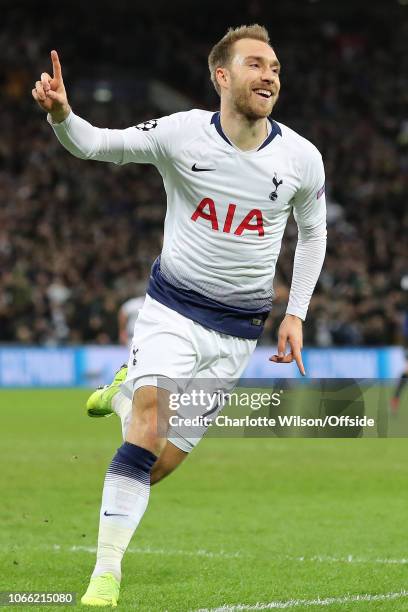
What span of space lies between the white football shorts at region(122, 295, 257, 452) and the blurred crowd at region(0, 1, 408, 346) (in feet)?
60.1

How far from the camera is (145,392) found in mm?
6004

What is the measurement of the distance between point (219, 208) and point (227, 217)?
2.4 inches

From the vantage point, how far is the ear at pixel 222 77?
638cm

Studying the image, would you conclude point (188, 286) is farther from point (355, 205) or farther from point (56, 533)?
point (355, 205)

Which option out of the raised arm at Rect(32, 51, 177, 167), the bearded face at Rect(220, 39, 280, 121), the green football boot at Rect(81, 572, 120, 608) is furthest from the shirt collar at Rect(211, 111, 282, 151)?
the green football boot at Rect(81, 572, 120, 608)

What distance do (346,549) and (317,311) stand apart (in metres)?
19.7

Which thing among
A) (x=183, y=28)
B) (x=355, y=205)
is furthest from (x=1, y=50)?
(x=355, y=205)

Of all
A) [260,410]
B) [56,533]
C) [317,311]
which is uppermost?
[260,410]

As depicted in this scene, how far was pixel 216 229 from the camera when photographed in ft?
20.7

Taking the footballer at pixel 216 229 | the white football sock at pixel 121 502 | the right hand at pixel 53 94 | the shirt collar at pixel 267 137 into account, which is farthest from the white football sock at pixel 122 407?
the right hand at pixel 53 94

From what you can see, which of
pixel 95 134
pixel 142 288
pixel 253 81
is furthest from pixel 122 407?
pixel 142 288

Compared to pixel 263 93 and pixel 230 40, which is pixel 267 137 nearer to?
pixel 263 93

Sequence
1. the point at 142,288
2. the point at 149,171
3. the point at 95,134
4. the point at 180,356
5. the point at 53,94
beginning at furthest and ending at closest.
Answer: the point at 149,171, the point at 142,288, the point at 180,356, the point at 95,134, the point at 53,94

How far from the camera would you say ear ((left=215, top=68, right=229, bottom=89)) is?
638 cm
